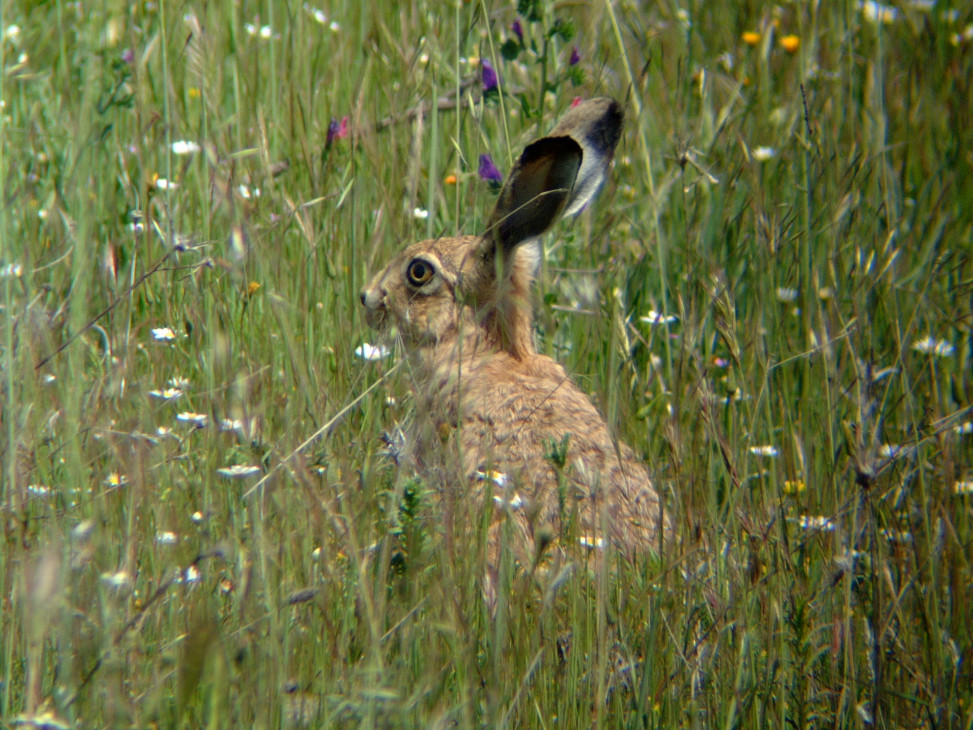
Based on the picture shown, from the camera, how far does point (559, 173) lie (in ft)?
11.6

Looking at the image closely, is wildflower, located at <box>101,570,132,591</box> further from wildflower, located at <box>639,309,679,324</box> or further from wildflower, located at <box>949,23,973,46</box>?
wildflower, located at <box>949,23,973,46</box>

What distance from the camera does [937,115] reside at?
5145 mm

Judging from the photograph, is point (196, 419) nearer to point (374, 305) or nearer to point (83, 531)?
point (83, 531)

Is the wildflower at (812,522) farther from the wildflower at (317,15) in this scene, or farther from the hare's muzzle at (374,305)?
the wildflower at (317,15)

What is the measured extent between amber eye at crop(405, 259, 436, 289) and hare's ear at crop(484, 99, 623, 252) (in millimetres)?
352

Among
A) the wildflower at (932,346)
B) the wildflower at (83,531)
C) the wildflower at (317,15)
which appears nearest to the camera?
the wildflower at (83,531)

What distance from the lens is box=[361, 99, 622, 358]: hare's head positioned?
3518mm

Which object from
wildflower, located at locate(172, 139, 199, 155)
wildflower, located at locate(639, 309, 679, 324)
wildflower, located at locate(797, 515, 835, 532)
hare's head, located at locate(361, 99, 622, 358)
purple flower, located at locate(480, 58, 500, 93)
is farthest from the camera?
wildflower, located at locate(172, 139, 199, 155)

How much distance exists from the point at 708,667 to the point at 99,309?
7.43 feet

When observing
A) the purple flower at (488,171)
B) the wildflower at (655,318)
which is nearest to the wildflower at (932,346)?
the wildflower at (655,318)

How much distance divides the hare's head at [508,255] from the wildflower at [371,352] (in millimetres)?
146

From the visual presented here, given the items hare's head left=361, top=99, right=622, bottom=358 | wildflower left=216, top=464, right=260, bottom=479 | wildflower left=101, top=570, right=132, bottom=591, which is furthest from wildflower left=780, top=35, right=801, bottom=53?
wildflower left=101, top=570, right=132, bottom=591

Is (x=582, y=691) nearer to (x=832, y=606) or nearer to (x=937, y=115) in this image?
(x=832, y=606)

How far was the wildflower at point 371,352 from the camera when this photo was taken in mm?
3129
